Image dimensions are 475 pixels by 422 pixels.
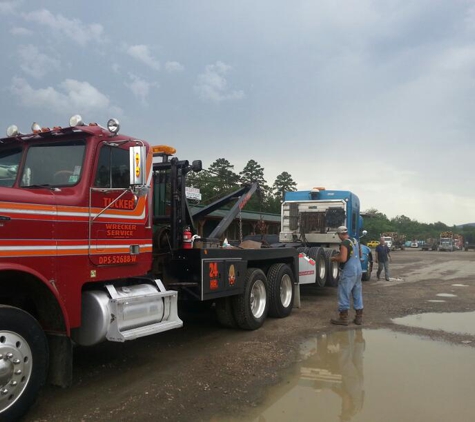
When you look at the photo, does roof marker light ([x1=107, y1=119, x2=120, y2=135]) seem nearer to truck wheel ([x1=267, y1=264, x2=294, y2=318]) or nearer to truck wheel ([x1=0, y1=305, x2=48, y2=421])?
truck wheel ([x1=0, y1=305, x2=48, y2=421])

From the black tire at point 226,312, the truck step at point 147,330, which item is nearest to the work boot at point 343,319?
the black tire at point 226,312

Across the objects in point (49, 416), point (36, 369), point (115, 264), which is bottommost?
point (49, 416)

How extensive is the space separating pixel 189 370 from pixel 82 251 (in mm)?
1968

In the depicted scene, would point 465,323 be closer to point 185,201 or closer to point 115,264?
point 185,201

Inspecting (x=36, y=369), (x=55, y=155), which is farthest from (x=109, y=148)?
(x=36, y=369)

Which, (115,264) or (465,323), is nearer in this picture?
(115,264)

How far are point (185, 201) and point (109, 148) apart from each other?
173 cm

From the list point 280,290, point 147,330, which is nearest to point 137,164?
point 147,330

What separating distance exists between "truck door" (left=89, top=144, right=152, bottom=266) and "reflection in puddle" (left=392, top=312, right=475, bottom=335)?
17.0 feet

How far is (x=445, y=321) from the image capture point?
8109 mm

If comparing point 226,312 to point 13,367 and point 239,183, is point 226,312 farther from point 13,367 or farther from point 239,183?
point 13,367

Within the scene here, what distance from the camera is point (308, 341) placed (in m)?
6.72

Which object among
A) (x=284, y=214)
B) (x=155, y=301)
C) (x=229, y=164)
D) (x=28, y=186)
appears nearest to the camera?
(x=28, y=186)

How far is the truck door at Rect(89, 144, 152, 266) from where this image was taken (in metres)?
4.62
